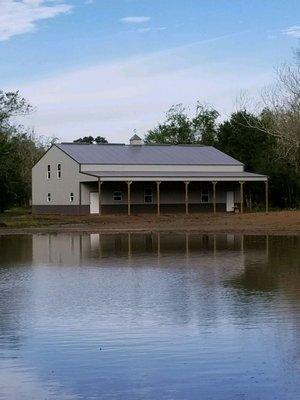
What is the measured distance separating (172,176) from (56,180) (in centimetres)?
1061

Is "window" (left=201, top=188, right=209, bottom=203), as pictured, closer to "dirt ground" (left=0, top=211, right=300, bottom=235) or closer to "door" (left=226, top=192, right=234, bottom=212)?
"door" (left=226, top=192, right=234, bottom=212)

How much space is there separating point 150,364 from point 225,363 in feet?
3.41

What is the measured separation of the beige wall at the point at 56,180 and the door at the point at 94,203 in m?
1.34

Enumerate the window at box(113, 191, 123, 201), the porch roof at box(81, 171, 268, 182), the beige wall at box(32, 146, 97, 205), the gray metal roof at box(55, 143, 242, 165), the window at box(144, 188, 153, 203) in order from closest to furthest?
the porch roof at box(81, 171, 268, 182), the beige wall at box(32, 146, 97, 205), the window at box(113, 191, 123, 201), the gray metal roof at box(55, 143, 242, 165), the window at box(144, 188, 153, 203)

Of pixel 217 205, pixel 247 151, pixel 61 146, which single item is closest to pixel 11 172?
pixel 61 146

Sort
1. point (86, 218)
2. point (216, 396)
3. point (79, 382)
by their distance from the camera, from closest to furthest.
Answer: point (216, 396) → point (79, 382) → point (86, 218)

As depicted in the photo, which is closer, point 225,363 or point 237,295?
point 225,363

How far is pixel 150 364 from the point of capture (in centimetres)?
1141

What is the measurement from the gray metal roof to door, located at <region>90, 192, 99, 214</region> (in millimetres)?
2714

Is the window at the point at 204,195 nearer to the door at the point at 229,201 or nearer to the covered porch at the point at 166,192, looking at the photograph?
the covered porch at the point at 166,192

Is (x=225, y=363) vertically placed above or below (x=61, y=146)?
below

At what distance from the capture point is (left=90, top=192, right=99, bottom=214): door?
66.2 metres

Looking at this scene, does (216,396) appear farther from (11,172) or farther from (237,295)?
(11,172)

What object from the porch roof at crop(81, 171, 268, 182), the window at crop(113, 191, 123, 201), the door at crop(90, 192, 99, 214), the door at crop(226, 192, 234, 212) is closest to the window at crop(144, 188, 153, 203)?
the porch roof at crop(81, 171, 268, 182)
